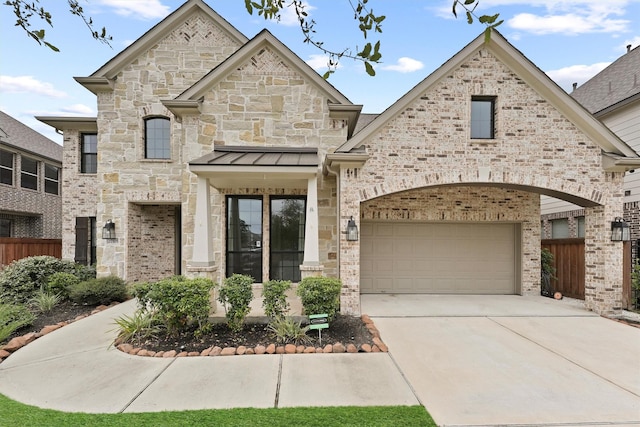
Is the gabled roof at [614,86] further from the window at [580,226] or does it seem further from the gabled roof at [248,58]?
the gabled roof at [248,58]

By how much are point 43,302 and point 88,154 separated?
19.2ft

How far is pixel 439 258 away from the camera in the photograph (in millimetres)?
10172

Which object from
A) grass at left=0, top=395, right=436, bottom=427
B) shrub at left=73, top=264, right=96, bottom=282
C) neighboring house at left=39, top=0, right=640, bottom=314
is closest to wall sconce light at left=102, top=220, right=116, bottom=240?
neighboring house at left=39, top=0, right=640, bottom=314

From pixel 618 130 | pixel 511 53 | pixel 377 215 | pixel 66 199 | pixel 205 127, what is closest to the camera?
pixel 511 53

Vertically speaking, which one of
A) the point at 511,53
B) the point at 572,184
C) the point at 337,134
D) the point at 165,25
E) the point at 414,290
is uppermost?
the point at 165,25

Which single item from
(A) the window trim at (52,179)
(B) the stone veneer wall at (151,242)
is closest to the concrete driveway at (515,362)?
(B) the stone veneer wall at (151,242)

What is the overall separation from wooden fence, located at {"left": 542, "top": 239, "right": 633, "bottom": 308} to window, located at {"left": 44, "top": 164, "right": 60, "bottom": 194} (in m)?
22.1

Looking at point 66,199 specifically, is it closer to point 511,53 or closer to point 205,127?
point 205,127

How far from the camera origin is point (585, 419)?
12.1 ft

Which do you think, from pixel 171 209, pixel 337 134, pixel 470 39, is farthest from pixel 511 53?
pixel 171 209

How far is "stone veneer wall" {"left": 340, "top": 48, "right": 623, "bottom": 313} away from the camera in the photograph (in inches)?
306

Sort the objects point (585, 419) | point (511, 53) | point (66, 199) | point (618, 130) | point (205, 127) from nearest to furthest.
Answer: point (585, 419), point (511, 53), point (205, 127), point (618, 130), point (66, 199)

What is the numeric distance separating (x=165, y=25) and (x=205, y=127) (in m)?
4.10

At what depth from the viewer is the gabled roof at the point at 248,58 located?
8711mm
